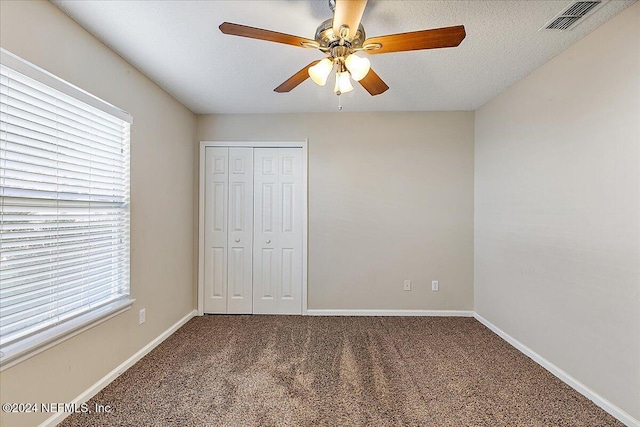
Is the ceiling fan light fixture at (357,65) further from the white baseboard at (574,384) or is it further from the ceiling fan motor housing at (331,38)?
the white baseboard at (574,384)

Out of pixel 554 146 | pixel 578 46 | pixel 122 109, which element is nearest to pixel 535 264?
pixel 554 146

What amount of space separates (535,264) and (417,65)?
1.95 metres

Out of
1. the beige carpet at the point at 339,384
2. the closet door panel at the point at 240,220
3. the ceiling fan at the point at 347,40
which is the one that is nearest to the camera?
the ceiling fan at the point at 347,40

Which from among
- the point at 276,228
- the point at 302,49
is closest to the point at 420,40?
the point at 302,49

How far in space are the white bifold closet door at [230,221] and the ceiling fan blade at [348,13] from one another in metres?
2.50

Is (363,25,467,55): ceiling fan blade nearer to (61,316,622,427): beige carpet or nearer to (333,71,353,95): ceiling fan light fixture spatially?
(333,71,353,95): ceiling fan light fixture

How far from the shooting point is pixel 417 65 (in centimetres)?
250

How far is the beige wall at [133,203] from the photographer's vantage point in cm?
165

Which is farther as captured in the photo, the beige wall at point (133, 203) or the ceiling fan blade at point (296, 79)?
the ceiling fan blade at point (296, 79)

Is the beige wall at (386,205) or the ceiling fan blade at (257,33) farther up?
the ceiling fan blade at (257,33)

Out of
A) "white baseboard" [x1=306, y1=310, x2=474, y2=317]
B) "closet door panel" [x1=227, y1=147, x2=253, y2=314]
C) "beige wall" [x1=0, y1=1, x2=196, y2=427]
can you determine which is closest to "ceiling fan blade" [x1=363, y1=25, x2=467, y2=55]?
"beige wall" [x1=0, y1=1, x2=196, y2=427]

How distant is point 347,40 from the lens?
1.61 metres

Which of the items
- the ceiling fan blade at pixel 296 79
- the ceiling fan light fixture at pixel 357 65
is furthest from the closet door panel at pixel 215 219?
the ceiling fan light fixture at pixel 357 65

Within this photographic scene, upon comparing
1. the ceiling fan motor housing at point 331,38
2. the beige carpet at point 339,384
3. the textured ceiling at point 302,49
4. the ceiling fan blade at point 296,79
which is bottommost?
the beige carpet at point 339,384
